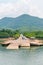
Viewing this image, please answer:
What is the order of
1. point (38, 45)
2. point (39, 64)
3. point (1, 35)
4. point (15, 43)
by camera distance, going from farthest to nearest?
point (1, 35) → point (38, 45) → point (15, 43) → point (39, 64)

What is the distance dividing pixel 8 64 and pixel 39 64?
3473 millimetres

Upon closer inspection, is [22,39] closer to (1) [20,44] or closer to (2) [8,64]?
(1) [20,44]

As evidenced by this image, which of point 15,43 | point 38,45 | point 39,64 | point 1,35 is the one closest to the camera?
point 39,64

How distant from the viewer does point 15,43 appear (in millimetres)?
47250

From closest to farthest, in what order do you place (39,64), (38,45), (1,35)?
(39,64)
(38,45)
(1,35)

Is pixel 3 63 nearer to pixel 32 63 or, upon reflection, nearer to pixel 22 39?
pixel 32 63

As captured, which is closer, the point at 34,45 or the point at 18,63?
the point at 18,63

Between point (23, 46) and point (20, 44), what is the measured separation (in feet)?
2.47

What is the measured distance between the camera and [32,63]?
27094 millimetres

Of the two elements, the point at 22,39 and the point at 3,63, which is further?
the point at 22,39

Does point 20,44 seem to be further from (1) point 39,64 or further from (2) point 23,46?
(1) point 39,64

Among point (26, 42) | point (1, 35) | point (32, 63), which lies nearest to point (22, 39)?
point (26, 42)

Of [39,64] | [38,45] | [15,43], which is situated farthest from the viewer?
[38,45]

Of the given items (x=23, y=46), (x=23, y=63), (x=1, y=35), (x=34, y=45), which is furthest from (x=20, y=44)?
(x=1, y=35)
